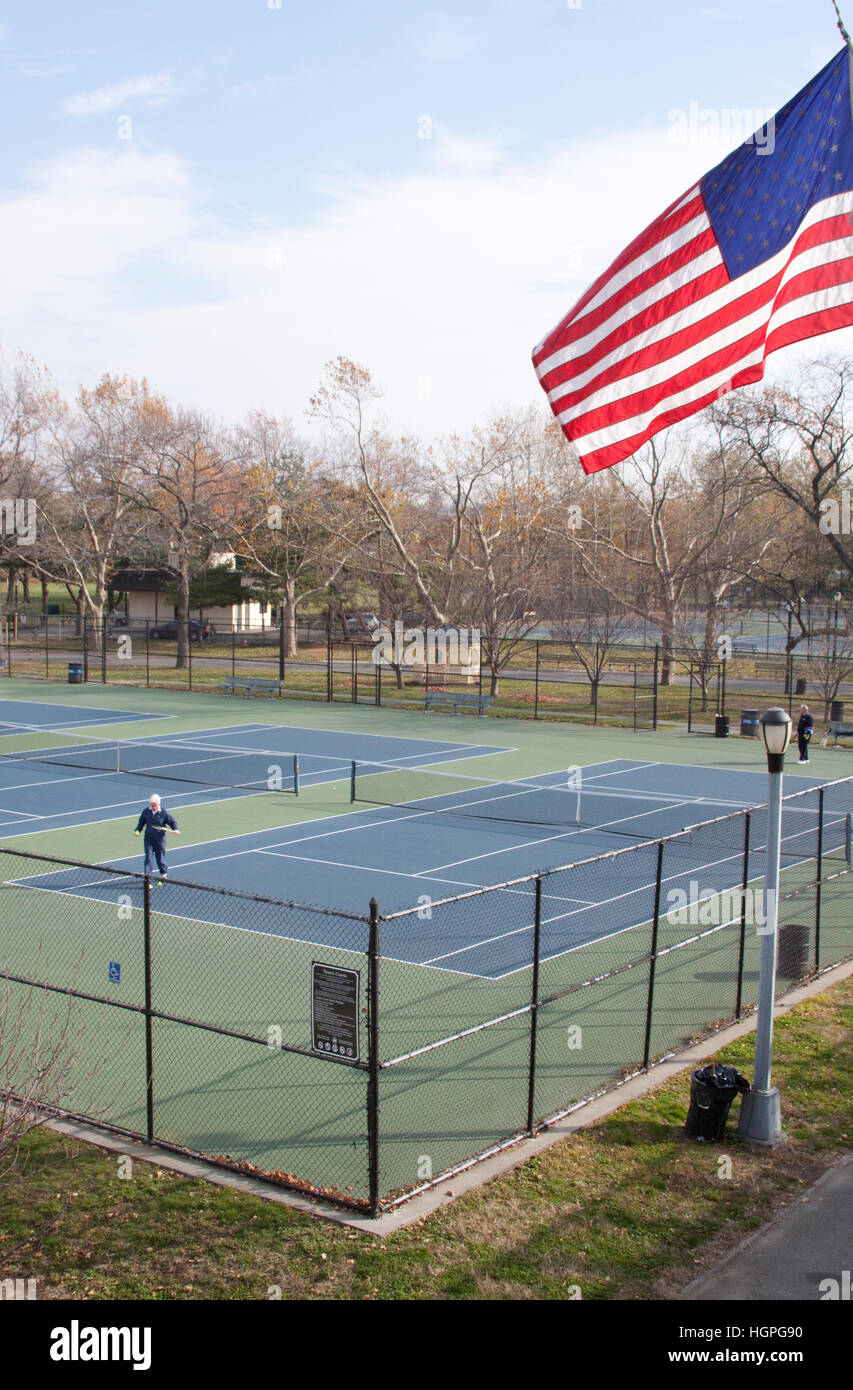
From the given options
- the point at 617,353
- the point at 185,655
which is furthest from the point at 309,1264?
the point at 185,655

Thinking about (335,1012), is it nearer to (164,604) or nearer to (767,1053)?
(767,1053)

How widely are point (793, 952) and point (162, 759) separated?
22.4 m

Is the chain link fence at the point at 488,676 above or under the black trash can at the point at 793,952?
above

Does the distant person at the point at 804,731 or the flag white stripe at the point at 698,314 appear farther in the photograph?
the distant person at the point at 804,731

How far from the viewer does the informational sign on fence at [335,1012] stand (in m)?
9.32

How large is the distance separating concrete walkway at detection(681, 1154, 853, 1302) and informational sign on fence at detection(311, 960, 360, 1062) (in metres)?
3.03

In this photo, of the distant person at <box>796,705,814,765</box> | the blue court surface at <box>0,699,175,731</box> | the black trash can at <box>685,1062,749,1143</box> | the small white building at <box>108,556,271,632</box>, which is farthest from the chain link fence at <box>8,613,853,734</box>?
the black trash can at <box>685,1062,749,1143</box>

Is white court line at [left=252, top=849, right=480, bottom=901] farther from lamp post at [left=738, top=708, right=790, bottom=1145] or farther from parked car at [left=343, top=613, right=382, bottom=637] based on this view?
parked car at [left=343, top=613, right=382, bottom=637]

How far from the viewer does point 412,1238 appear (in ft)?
28.4

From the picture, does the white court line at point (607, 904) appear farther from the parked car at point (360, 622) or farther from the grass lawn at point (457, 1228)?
the parked car at point (360, 622)

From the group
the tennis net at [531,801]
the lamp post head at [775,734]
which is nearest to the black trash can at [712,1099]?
the lamp post head at [775,734]

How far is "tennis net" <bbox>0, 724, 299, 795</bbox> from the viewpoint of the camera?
30.4m

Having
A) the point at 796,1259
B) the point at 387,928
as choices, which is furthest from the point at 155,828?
the point at 796,1259

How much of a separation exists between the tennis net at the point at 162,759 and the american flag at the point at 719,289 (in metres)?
18.2
